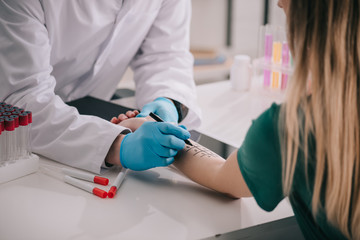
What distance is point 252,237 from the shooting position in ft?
2.59

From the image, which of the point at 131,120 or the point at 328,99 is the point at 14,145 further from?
the point at 328,99

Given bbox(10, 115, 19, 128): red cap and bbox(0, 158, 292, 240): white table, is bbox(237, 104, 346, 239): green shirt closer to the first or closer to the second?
bbox(0, 158, 292, 240): white table

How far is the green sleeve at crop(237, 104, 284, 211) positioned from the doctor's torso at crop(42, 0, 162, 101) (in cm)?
76

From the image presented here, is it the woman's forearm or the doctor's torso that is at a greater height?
the doctor's torso

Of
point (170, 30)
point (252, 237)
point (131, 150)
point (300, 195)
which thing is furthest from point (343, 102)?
point (170, 30)

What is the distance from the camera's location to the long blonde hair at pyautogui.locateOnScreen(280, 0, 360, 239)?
0.62 m

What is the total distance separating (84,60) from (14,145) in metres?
0.55

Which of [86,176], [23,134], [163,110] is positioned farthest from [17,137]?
[163,110]

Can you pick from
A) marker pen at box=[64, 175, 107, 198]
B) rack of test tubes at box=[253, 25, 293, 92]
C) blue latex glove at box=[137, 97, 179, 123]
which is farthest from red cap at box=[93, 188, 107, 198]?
rack of test tubes at box=[253, 25, 293, 92]

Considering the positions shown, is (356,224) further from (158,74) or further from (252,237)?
(158,74)

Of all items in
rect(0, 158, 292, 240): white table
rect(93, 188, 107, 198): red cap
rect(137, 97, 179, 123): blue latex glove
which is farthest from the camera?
rect(137, 97, 179, 123): blue latex glove

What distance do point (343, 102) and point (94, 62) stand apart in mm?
998

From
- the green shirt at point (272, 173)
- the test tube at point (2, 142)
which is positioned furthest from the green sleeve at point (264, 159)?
the test tube at point (2, 142)

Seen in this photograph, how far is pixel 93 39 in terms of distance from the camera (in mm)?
1374
